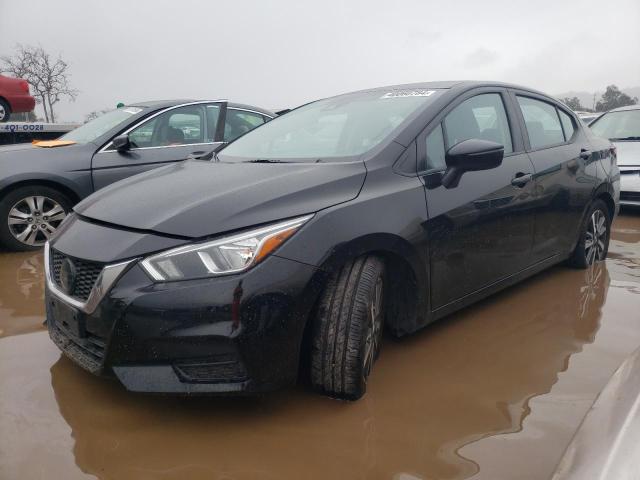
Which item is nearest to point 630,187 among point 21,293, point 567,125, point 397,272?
point 567,125

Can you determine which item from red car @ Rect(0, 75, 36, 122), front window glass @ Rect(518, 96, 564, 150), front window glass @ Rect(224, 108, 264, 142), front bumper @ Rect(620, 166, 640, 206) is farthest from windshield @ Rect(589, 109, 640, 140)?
red car @ Rect(0, 75, 36, 122)

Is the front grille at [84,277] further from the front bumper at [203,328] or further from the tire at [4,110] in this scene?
the tire at [4,110]

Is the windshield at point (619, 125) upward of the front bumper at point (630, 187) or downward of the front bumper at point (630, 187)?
upward

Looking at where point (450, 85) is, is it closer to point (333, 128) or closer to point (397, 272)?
point (333, 128)

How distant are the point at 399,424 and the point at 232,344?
752 mm

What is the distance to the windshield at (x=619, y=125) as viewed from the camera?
739cm

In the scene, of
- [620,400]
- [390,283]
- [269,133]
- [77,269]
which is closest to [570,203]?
[390,283]

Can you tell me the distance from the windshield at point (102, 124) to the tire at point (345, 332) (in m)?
3.73

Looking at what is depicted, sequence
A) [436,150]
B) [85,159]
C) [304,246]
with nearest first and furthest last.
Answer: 1. [304,246]
2. [436,150]
3. [85,159]

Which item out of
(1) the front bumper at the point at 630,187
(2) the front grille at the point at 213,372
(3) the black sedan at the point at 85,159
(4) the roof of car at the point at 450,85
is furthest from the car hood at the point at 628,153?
(2) the front grille at the point at 213,372

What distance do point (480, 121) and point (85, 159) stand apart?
11.5 ft

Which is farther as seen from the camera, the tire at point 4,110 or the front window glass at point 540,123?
the tire at point 4,110

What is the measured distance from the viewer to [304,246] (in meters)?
2.00

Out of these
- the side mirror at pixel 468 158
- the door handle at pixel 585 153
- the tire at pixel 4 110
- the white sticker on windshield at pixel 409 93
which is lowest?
the door handle at pixel 585 153
